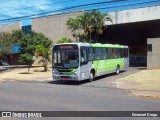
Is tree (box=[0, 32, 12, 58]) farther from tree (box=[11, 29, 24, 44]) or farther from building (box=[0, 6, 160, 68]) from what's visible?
building (box=[0, 6, 160, 68])

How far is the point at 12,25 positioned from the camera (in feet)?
203

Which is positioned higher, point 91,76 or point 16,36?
point 16,36

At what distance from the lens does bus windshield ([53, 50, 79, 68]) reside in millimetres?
22656

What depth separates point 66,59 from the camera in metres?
22.9

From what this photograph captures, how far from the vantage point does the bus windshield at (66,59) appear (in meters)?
22.7

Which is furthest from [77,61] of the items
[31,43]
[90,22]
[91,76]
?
[31,43]

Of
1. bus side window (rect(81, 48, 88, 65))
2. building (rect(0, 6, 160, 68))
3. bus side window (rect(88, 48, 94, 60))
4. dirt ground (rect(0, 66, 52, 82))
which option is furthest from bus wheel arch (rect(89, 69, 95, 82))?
building (rect(0, 6, 160, 68))

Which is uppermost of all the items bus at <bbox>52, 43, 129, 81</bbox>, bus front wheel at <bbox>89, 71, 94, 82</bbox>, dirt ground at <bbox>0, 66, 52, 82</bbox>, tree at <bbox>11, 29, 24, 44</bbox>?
tree at <bbox>11, 29, 24, 44</bbox>

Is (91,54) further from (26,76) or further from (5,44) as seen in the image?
(5,44)

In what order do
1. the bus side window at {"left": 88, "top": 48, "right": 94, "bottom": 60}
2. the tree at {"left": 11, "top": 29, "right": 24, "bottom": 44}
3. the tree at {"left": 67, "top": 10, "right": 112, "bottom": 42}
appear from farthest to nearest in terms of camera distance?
the tree at {"left": 11, "top": 29, "right": 24, "bottom": 44} → the tree at {"left": 67, "top": 10, "right": 112, "bottom": 42} → the bus side window at {"left": 88, "top": 48, "right": 94, "bottom": 60}

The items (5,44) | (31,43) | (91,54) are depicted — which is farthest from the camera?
(5,44)

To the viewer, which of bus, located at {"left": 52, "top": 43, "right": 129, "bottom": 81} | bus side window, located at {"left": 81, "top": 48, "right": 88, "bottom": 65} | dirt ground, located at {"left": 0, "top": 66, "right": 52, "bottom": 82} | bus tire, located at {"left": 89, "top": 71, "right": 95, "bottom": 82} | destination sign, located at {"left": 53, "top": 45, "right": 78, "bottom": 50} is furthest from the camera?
dirt ground, located at {"left": 0, "top": 66, "right": 52, "bottom": 82}

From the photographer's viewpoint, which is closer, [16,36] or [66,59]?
[66,59]

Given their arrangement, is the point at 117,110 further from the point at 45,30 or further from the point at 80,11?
the point at 45,30
